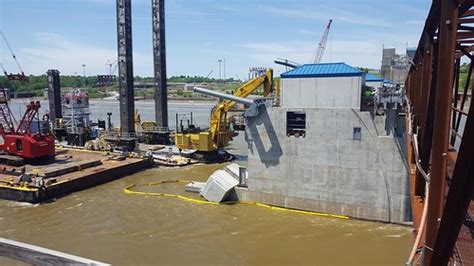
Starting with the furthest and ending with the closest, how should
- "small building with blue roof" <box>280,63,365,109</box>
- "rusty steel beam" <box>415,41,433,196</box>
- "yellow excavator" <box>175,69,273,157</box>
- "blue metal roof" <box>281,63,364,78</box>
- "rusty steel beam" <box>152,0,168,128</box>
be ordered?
"rusty steel beam" <box>152,0,168,128</box> < "yellow excavator" <box>175,69,273,157</box> < "blue metal roof" <box>281,63,364,78</box> < "small building with blue roof" <box>280,63,365,109</box> < "rusty steel beam" <box>415,41,433,196</box>

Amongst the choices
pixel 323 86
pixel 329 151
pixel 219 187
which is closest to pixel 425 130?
pixel 329 151

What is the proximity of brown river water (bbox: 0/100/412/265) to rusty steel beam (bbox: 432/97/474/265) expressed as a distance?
1420 cm

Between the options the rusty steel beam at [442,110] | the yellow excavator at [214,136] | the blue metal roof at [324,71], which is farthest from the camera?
the yellow excavator at [214,136]

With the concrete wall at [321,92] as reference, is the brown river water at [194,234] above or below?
below

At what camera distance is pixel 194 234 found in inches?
725

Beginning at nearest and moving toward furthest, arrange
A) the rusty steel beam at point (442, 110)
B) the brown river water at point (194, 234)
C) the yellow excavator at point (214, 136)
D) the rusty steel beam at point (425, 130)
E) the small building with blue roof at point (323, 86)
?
1. the rusty steel beam at point (442, 110)
2. the rusty steel beam at point (425, 130)
3. the brown river water at point (194, 234)
4. the small building with blue roof at point (323, 86)
5. the yellow excavator at point (214, 136)

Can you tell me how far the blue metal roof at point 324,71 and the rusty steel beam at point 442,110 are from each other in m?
17.6

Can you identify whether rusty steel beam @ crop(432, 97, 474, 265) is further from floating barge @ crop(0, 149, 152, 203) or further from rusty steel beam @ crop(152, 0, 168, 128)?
rusty steel beam @ crop(152, 0, 168, 128)

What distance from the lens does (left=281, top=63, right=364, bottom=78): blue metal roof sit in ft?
65.2

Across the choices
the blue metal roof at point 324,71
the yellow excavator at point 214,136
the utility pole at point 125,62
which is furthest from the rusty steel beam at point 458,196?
the utility pole at point 125,62

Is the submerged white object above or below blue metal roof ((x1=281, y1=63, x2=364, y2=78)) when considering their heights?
below

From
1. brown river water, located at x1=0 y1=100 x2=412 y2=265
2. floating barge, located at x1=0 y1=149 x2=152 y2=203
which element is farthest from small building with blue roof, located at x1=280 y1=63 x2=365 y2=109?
floating barge, located at x1=0 y1=149 x2=152 y2=203

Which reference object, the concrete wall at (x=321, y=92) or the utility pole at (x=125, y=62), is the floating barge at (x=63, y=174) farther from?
the concrete wall at (x=321, y=92)

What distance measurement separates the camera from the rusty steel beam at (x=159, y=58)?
40031mm
